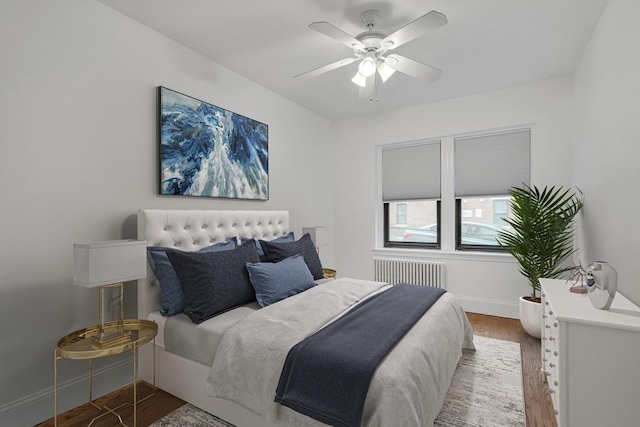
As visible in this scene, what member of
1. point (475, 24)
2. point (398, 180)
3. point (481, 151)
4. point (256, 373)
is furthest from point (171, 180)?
point (481, 151)

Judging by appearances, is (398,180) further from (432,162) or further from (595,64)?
(595,64)

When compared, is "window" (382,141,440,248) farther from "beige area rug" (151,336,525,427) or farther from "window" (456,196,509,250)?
"beige area rug" (151,336,525,427)

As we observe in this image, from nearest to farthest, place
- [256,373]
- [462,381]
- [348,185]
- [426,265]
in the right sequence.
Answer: [256,373]
[462,381]
[426,265]
[348,185]

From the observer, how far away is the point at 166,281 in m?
2.25

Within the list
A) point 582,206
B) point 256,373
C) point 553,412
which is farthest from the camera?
point 582,206

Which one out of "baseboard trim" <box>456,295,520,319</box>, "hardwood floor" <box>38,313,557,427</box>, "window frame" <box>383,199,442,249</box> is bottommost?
"hardwood floor" <box>38,313,557,427</box>

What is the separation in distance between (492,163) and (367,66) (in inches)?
93.9

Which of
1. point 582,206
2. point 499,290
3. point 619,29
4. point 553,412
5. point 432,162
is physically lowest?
point 553,412

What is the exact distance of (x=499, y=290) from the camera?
382 cm

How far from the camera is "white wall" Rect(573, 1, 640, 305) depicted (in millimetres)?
1809

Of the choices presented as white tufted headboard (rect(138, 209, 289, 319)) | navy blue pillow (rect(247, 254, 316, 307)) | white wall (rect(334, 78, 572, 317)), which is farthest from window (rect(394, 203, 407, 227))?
navy blue pillow (rect(247, 254, 316, 307))

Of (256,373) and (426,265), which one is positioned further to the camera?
(426,265)

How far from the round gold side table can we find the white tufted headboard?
0.86ft

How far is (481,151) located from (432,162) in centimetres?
60
